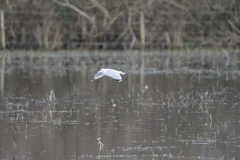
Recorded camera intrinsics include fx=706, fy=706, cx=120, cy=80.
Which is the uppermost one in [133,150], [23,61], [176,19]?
[176,19]

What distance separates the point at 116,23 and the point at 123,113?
14007 mm

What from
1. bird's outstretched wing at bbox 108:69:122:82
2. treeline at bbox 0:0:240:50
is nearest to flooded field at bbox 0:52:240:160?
bird's outstretched wing at bbox 108:69:122:82

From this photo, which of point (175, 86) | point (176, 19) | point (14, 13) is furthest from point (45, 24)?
point (175, 86)

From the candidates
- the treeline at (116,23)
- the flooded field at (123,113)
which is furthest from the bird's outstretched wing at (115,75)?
the treeline at (116,23)

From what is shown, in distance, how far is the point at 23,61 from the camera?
17297 millimetres

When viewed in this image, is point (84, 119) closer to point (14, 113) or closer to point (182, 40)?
point (14, 113)

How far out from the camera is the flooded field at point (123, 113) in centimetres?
622

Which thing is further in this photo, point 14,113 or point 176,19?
point 176,19

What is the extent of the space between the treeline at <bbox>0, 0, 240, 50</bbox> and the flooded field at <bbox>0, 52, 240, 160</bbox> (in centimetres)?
639

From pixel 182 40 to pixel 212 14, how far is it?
1.23 meters

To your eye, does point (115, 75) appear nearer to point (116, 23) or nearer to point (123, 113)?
point (123, 113)

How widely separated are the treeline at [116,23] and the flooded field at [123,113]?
6391mm

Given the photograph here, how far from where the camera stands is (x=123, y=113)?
8398 mm

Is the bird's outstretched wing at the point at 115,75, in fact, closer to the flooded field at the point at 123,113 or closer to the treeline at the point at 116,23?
the flooded field at the point at 123,113
